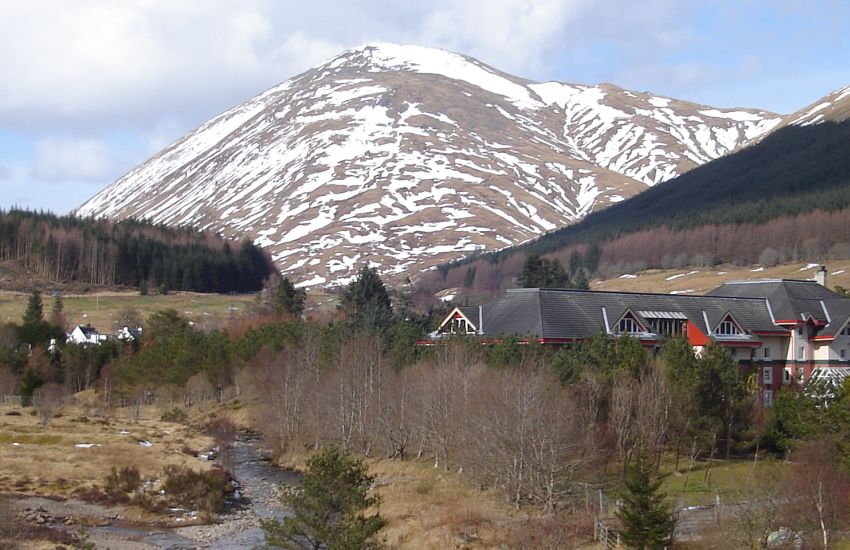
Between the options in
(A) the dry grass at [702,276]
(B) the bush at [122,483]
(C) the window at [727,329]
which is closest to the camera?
(B) the bush at [122,483]

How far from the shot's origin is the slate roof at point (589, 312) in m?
61.4

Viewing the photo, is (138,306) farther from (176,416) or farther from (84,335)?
(176,416)

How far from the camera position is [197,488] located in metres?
51.9

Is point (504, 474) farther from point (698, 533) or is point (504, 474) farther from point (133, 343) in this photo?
point (133, 343)

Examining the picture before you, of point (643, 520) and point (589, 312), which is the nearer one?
point (643, 520)

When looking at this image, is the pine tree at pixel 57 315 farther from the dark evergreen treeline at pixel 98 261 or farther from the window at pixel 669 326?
the window at pixel 669 326

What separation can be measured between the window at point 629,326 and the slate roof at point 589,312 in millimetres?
376

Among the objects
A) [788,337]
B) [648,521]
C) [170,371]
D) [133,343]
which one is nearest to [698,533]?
[648,521]

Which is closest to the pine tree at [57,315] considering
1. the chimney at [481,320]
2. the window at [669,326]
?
the chimney at [481,320]

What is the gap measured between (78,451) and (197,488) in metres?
15.3

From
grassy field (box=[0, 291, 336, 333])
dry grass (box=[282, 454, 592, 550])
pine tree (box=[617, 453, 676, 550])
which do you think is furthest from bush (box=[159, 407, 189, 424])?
pine tree (box=[617, 453, 676, 550])

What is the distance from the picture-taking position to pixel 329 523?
30906 mm

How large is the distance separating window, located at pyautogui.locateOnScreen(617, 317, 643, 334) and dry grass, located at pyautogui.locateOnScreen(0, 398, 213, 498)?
1106 inches

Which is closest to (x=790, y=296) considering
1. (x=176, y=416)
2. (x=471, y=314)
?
(x=471, y=314)
